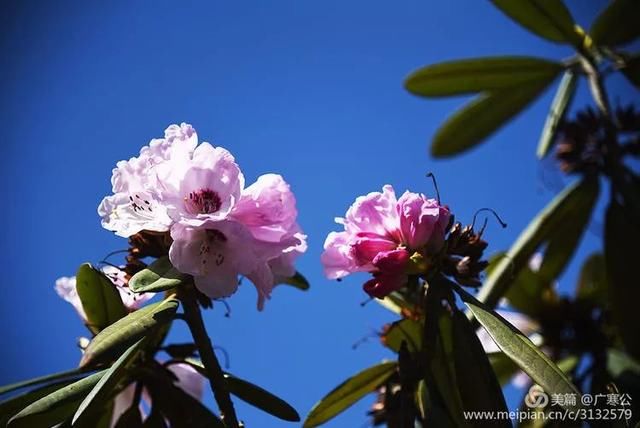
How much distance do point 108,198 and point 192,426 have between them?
1.25 ft

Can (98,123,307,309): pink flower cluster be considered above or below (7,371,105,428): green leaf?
above

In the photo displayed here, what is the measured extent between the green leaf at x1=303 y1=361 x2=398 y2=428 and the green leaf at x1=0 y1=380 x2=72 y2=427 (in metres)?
0.41

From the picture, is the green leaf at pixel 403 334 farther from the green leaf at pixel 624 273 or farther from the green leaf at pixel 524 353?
the green leaf at pixel 624 273

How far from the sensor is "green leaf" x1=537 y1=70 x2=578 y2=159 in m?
1.79

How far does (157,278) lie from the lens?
1.09 meters

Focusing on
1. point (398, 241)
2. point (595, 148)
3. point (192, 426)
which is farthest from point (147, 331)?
point (595, 148)

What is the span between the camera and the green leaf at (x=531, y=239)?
1554mm

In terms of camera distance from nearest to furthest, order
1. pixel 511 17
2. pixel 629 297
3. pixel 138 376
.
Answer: pixel 138 376, pixel 629 297, pixel 511 17

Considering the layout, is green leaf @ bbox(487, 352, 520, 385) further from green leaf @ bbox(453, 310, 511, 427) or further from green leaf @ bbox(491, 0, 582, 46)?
green leaf @ bbox(491, 0, 582, 46)

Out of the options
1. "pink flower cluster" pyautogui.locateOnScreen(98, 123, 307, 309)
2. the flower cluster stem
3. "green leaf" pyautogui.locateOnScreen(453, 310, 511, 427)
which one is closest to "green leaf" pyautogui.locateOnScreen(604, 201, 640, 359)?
"green leaf" pyautogui.locateOnScreen(453, 310, 511, 427)

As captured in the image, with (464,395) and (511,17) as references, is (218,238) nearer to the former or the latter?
(464,395)

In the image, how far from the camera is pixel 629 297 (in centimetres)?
178

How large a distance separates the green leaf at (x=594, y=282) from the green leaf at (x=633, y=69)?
1.63ft

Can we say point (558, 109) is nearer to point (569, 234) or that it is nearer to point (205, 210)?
point (569, 234)
